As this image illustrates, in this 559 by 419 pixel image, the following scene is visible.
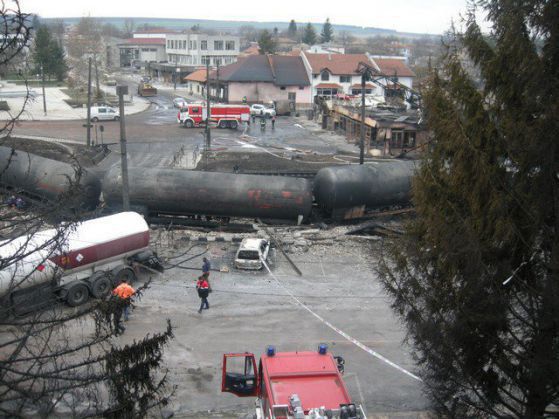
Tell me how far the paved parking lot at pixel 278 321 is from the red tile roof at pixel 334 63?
145ft

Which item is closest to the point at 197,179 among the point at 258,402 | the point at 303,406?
the point at 258,402

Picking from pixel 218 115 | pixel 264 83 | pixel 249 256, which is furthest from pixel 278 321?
pixel 264 83

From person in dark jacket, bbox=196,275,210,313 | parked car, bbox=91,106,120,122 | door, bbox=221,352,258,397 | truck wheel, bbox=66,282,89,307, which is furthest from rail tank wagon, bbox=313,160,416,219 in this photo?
parked car, bbox=91,106,120,122

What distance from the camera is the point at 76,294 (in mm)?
15359

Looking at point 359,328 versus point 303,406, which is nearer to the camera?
point 303,406

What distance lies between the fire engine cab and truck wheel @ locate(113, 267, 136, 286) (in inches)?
292

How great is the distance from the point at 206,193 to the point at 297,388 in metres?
13.1

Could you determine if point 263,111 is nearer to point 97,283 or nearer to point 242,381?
point 97,283

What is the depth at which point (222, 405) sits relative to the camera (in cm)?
1142

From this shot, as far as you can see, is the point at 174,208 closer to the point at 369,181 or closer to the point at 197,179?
the point at 197,179

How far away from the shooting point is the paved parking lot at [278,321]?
11.9 meters

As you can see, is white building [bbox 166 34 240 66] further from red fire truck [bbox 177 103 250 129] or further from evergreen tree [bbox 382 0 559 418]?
evergreen tree [bbox 382 0 559 418]

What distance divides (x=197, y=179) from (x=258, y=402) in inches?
494

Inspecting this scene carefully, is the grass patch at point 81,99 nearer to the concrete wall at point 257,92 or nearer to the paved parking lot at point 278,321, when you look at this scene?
the concrete wall at point 257,92
